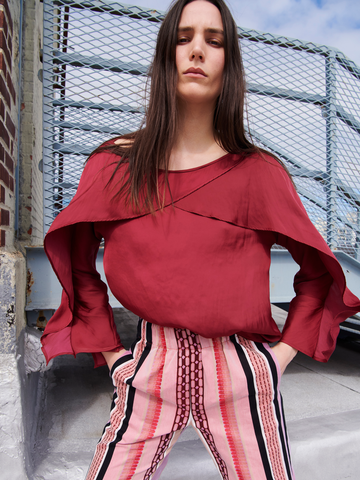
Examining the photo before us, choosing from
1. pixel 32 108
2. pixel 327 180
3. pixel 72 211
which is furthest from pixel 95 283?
pixel 327 180

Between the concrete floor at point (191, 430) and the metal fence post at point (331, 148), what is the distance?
46.1 inches

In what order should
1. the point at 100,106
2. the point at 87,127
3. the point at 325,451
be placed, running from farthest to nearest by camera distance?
the point at 100,106
the point at 87,127
the point at 325,451

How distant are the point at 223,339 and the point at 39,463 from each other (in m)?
1.30

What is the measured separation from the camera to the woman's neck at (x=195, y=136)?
110 cm

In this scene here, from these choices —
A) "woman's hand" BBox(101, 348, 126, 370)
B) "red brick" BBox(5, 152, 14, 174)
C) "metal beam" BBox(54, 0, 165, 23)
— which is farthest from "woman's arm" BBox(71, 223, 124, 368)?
"metal beam" BBox(54, 0, 165, 23)

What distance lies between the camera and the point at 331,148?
Answer: 2.64 meters

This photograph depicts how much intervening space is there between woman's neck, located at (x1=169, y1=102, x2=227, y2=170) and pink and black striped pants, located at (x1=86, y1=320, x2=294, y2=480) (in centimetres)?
53

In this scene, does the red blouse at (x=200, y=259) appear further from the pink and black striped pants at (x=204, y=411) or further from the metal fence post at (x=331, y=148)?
the metal fence post at (x=331, y=148)

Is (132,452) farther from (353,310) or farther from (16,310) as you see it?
(16,310)

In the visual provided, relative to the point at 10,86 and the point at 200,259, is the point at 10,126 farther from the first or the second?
the point at 200,259

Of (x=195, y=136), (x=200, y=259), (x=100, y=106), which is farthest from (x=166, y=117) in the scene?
(x=100, y=106)

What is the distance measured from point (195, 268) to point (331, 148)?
2168 mm

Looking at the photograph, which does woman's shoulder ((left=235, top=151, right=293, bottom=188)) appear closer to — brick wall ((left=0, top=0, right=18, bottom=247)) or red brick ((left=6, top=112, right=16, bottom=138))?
brick wall ((left=0, top=0, right=18, bottom=247))

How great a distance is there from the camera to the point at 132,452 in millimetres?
956
